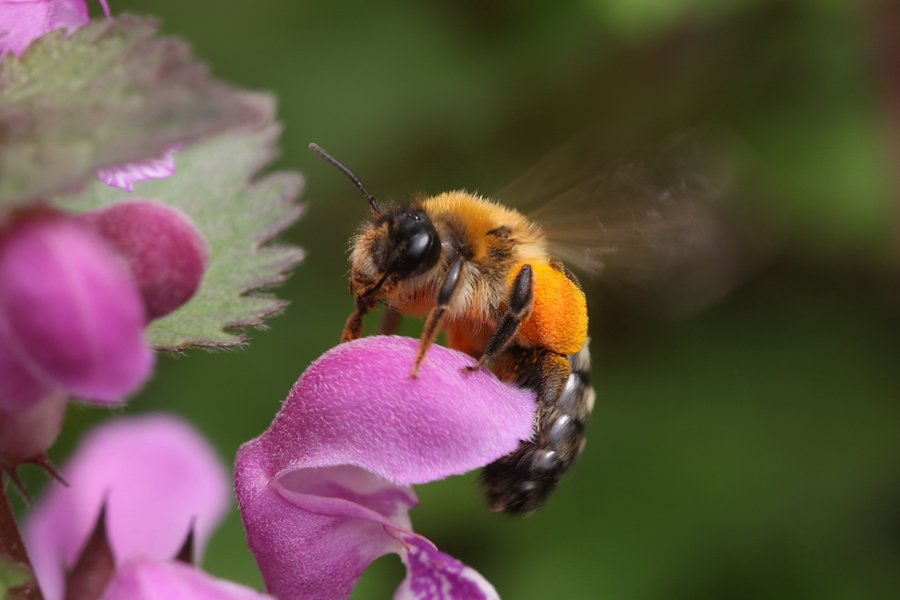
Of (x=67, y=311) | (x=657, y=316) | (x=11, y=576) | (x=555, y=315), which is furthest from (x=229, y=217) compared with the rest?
(x=657, y=316)

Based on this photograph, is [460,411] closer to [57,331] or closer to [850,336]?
[57,331]

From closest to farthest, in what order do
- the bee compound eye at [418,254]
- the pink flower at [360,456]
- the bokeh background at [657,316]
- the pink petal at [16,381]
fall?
the pink petal at [16,381] < the pink flower at [360,456] < the bee compound eye at [418,254] < the bokeh background at [657,316]

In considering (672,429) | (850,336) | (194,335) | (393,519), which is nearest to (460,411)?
(393,519)

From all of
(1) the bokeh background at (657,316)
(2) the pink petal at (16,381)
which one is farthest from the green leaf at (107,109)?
(1) the bokeh background at (657,316)

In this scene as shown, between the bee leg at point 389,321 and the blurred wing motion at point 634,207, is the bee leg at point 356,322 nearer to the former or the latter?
the bee leg at point 389,321

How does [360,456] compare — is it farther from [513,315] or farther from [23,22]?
[23,22]
